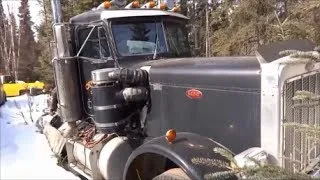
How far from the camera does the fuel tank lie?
123 inches

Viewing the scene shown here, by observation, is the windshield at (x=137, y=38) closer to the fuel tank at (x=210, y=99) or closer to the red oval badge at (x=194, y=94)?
the fuel tank at (x=210, y=99)

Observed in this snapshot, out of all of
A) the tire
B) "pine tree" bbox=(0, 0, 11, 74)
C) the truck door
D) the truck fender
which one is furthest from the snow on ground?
"pine tree" bbox=(0, 0, 11, 74)

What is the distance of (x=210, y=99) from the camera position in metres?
3.49

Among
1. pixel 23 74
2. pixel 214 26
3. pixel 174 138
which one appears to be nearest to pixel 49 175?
pixel 174 138

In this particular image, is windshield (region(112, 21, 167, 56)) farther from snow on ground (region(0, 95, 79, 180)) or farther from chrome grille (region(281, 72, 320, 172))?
snow on ground (region(0, 95, 79, 180))

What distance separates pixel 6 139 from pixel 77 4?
8.39 meters

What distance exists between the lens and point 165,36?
4.86 meters

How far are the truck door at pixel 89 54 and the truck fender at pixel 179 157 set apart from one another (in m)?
1.31

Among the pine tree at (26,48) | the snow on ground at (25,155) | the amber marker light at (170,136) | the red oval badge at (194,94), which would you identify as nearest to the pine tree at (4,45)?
the pine tree at (26,48)

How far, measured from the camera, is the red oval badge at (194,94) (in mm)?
3599

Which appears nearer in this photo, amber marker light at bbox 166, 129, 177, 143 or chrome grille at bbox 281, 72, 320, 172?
chrome grille at bbox 281, 72, 320, 172

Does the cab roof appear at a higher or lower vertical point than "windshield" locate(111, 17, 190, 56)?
higher

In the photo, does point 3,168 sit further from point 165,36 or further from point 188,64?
point 188,64

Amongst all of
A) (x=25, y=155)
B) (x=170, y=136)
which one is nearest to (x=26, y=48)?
(x=25, y=155)
